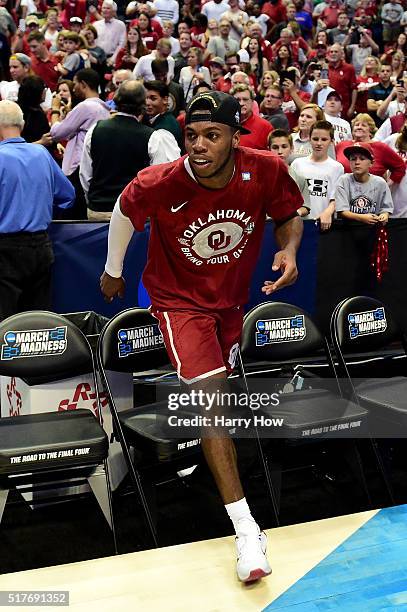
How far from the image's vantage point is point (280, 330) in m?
4.24

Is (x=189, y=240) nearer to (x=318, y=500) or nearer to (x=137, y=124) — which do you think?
(x=318, y=500)

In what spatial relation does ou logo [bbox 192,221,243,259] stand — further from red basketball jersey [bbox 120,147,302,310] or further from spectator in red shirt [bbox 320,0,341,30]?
spectator in red shirt [bbox 320,0,341,30]

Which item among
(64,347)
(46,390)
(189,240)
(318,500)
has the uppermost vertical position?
(189,240)

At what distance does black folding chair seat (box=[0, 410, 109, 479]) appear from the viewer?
3.28 metres

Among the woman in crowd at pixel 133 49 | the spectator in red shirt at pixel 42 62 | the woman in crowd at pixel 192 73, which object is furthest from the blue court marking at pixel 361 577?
the woman in crowd at pixel 133 49

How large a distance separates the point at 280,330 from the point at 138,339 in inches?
29.7

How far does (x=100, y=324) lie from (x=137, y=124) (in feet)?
4.79

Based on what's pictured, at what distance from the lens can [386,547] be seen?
3.33 m

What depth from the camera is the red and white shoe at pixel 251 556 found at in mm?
2973

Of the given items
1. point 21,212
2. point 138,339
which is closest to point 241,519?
point 138,339

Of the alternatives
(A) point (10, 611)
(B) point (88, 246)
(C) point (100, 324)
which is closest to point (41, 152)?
(B) point (88, 246)

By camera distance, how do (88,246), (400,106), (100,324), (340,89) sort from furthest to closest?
(340,89) → (400,106) → (88,246) → (100,324)

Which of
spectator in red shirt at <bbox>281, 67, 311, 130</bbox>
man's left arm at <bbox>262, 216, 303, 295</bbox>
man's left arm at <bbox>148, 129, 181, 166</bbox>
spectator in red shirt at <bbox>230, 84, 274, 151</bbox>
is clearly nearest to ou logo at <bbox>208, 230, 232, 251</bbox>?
man's left arm at <bbox>262, 216, 303, 295</bbox>

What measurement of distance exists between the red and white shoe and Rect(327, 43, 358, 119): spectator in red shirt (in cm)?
814
